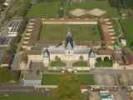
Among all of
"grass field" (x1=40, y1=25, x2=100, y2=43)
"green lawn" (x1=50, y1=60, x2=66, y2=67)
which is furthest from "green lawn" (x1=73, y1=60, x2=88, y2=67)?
"grass field" (x1=40, y1=25, x2=100, y2=43)

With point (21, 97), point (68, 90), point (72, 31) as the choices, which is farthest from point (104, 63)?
point (68, 90)

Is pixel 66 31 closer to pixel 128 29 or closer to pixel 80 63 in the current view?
pixel 128 29

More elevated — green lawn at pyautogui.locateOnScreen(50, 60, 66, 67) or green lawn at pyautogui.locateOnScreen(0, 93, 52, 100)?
green lawn at pyautogui.locateOnScreen(0, 93, 52, 100)

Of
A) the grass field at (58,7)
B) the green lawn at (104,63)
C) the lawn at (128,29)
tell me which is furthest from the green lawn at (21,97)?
the grass field at (58,7)

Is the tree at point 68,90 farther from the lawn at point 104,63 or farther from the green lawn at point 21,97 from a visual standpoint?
the lawn at point 104,63

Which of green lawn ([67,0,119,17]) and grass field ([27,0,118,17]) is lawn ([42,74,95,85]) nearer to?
grass field ([27,0,118,17])
